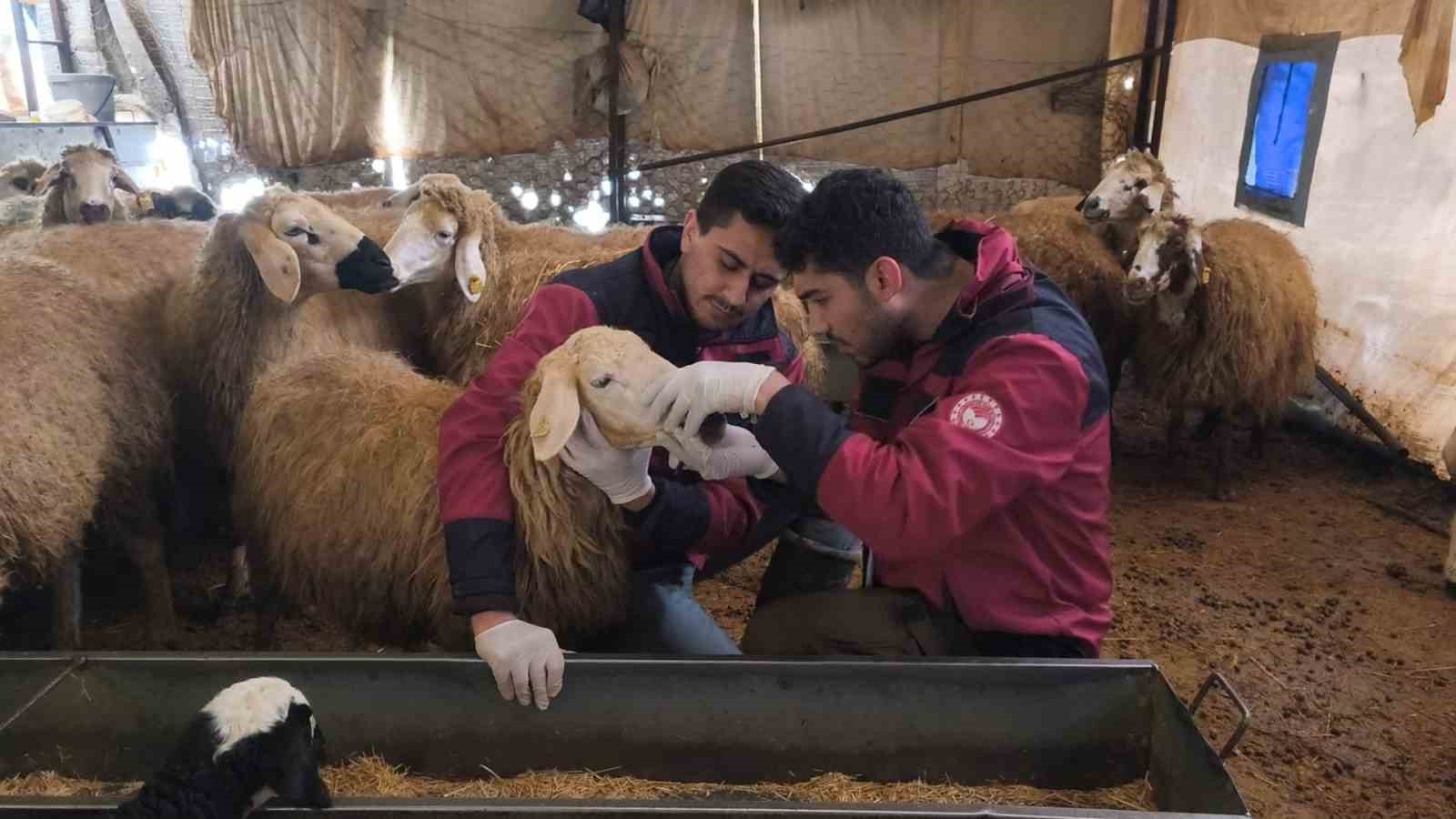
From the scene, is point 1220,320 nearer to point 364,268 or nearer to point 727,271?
point 727,271

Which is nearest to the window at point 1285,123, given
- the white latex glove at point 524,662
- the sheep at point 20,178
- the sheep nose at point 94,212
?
the white latex glove at point 524,662

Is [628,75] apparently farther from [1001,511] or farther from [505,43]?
[1001,511]

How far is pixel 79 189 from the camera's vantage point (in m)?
5.38

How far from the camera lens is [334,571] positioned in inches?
105

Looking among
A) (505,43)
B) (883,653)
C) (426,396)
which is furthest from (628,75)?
(883,653)

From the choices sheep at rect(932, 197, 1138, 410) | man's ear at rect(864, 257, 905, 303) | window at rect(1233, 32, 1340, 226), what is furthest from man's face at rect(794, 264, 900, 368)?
window at rect(1233, 32, 1340, 226)

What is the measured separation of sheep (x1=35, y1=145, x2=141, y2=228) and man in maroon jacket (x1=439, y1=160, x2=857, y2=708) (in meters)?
4.00

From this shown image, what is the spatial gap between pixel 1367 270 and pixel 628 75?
604 cm

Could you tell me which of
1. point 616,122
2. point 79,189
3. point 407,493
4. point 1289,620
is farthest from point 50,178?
point 1289,620

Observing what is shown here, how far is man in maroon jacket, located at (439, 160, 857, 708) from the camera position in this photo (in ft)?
7.06

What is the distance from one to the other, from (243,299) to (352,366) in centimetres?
102

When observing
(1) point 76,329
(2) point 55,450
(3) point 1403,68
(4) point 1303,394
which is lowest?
(4) point 1303,394

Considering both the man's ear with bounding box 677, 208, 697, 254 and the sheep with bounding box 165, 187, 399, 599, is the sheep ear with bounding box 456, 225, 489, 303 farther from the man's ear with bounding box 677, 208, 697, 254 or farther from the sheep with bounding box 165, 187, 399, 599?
the man's ear with bounding box 677, 208, 697, 254

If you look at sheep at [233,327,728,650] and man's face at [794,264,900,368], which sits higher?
man's face at [794,264,900,368]
